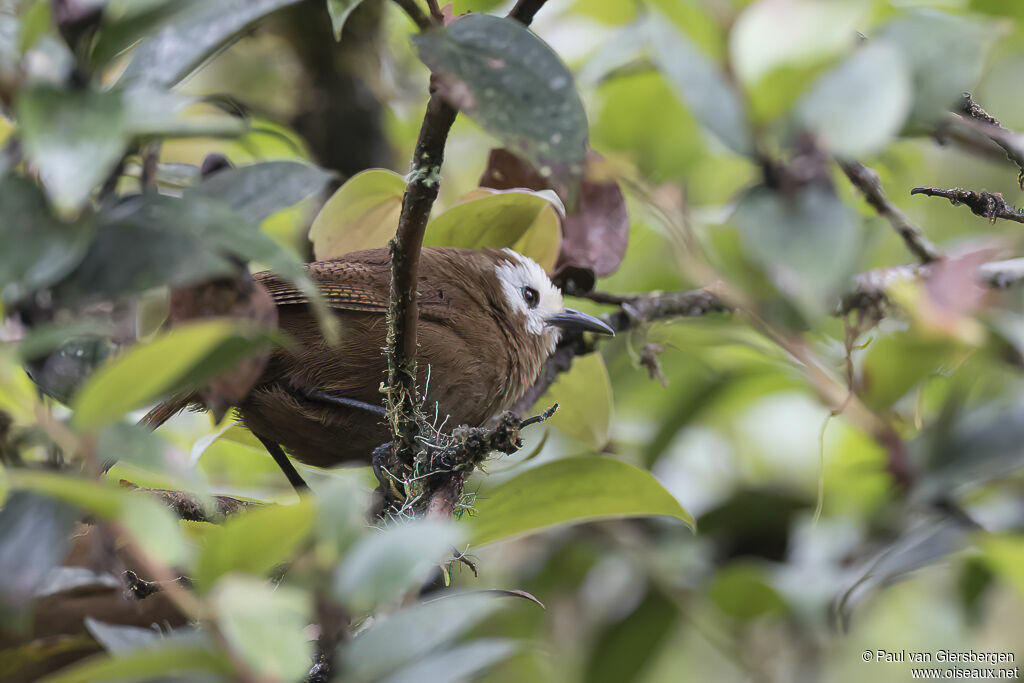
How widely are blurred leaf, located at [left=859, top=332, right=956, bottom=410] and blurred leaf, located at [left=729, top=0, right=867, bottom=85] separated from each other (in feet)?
4.28

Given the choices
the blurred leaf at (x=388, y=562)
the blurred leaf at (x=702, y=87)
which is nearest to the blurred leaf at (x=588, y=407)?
the blurred leaf at (x=702, y=87)

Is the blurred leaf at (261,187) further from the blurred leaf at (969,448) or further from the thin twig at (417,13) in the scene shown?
the blurred leaf at (969,448)

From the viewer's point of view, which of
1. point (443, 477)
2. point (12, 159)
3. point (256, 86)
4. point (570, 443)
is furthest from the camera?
point (256, 86)

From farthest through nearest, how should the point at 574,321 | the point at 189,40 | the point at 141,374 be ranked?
the point at 574,321
the point at 189,40
the point at 141,374

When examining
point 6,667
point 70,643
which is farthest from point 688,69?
point 6,667

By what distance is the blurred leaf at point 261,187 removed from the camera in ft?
4.36

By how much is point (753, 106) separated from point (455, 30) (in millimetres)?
426

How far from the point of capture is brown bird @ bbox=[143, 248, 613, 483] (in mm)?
2375

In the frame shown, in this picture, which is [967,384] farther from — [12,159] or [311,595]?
[12,159]

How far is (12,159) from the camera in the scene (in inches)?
45.7

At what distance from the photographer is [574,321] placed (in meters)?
2.68

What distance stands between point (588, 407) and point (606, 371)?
16 centimetres

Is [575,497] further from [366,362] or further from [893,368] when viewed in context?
[893,368]

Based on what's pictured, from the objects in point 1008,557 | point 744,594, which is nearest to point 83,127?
point 1008,557
